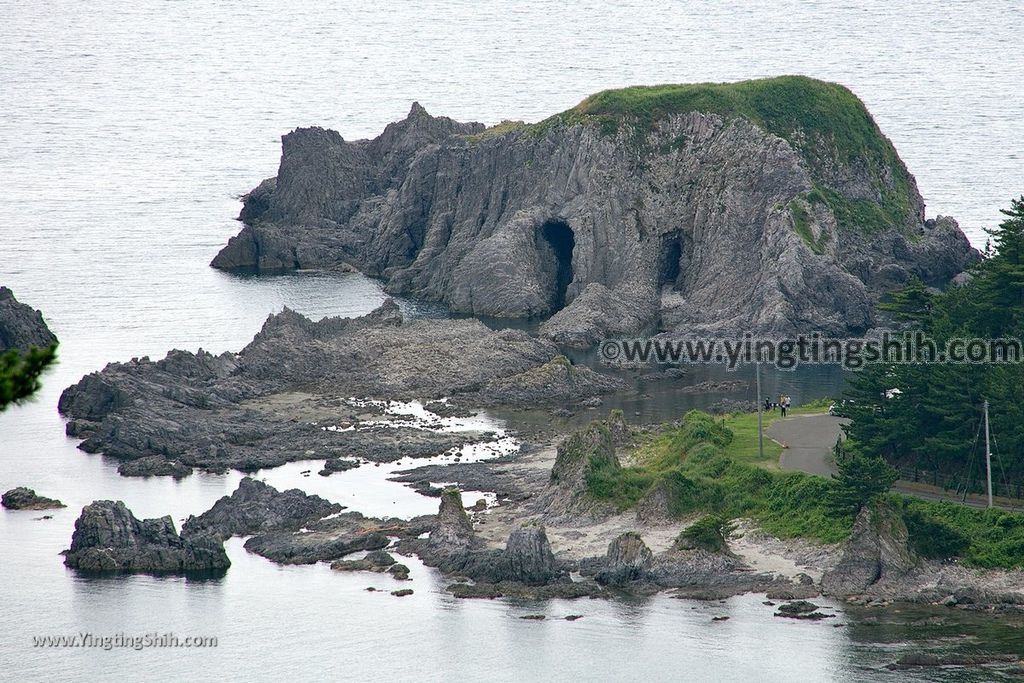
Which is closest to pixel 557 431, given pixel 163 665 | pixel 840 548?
pixel 840 548

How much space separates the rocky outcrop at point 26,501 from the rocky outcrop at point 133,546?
8.57 m

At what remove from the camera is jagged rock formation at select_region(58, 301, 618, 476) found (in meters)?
109

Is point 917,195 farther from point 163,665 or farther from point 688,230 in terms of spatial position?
point 163,665

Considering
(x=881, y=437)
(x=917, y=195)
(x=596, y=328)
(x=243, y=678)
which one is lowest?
(x=243, y=678)

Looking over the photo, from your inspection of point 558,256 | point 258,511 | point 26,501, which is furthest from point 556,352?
point 26,501

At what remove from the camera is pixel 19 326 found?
12838cm

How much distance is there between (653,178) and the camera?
478 feet

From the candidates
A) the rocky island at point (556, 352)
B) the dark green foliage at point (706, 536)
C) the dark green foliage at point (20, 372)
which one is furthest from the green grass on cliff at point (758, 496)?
the dark green foliage at point (20, 372)

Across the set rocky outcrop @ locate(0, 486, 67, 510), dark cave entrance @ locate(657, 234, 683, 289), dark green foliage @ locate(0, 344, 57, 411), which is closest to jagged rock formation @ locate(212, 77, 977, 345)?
dark cave entrance @ locate(657, 234, 683, 289)

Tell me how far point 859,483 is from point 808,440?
12.8m

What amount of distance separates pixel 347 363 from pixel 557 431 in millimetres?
19547

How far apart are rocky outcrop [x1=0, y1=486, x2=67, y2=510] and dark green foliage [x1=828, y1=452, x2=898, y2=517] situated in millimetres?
40343

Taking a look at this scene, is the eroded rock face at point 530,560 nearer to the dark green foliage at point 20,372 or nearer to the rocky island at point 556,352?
the rocky island at point 556,352

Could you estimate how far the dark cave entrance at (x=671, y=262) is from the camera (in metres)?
143
